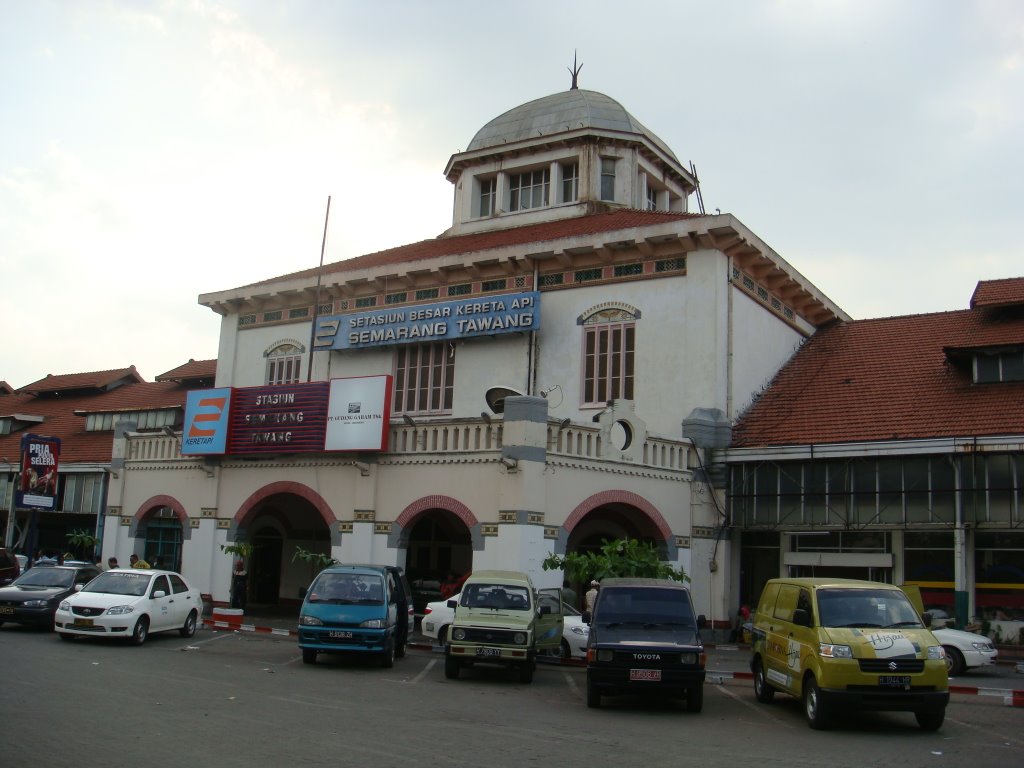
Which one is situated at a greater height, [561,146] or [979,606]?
[561,146]

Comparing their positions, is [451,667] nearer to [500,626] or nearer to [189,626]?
[500,626]

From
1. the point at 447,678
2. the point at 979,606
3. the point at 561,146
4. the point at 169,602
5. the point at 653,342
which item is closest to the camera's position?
the point at 447,678

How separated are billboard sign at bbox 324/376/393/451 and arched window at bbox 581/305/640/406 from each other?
5661 millimetres

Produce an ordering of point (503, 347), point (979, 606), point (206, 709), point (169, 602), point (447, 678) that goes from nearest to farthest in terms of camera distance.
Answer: point (206, 709) < point (447, 678) < point (169, 602) < point (979, 606) < point (503, 347)

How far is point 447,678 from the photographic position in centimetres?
1642

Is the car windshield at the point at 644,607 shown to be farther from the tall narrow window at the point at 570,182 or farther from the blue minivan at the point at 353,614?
the tall narrow window at the point at 570,182

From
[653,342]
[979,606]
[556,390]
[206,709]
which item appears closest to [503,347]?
[556,390]

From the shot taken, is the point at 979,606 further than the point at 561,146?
No

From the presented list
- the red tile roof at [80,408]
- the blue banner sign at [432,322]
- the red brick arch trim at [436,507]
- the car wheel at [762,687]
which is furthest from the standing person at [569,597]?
the red tile roof at [80,408]

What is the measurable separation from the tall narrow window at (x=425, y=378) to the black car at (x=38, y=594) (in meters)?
10.5

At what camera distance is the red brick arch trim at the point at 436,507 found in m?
22.2

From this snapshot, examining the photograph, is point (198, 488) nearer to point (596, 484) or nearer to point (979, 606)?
point (596, 484)

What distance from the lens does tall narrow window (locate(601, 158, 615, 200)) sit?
3359 cm

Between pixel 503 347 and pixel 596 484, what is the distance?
6.55 m
